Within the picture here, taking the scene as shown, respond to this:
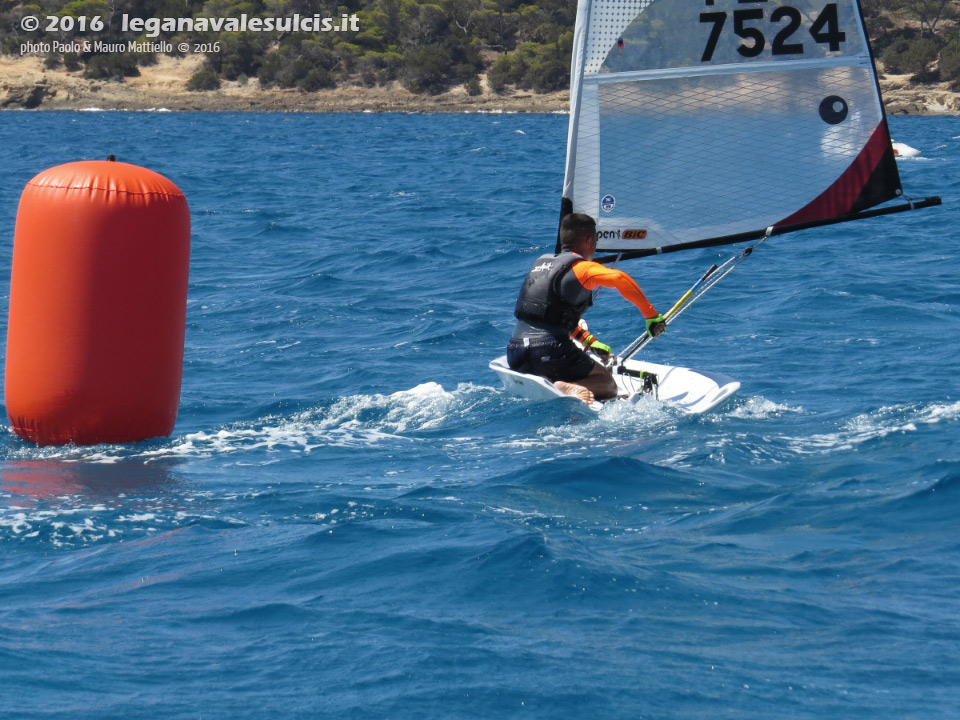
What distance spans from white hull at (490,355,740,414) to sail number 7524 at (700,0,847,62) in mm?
2203

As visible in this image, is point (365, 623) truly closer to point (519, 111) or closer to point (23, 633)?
point (23, 633)

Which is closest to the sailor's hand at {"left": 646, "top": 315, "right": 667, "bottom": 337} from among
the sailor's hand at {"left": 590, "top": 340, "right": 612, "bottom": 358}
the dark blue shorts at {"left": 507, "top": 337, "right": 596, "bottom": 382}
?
the dark blue shorts at {"left": 507, "top": 337, "right": 596, "bottom": 382}

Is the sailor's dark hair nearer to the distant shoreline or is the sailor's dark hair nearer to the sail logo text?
the sail logo text

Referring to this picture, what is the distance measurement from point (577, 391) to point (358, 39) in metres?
70.7

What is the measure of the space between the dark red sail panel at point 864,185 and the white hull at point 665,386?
1.39m

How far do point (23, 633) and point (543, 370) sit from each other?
4.43 metres

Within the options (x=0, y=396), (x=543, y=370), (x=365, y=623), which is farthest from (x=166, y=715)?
(x=0, y=396)

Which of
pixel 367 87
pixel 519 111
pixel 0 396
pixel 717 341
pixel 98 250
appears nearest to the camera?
pixel 98 250

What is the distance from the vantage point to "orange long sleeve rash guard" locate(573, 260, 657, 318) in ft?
25.7

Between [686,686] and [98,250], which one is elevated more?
[98,250]

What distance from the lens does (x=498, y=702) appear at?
4016 millimetres

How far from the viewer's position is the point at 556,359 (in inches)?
326

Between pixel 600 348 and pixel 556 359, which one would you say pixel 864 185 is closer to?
pixel 600 348

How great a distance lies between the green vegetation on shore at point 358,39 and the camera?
6819 centimetres
